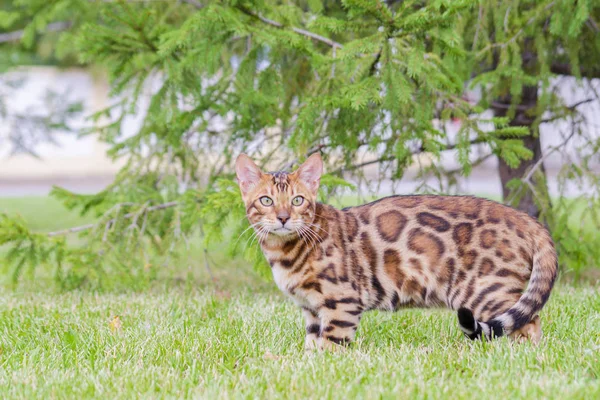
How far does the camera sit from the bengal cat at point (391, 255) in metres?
3.90

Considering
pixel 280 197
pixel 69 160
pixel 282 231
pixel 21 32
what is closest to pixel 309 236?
pixel 282 231

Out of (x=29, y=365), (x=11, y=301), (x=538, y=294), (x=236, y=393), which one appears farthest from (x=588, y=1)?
(x=11, y=301)

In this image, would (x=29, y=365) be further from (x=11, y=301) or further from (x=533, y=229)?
(x=533, y=229)

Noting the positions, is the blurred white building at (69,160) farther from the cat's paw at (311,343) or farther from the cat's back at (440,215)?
the cat's paw at (311,343)

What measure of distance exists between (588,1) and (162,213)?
13.8 ft

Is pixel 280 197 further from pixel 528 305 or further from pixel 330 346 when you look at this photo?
pixel 528 305

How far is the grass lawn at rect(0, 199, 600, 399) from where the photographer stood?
10.3 feet

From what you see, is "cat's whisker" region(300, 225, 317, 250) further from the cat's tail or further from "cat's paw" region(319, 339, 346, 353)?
the cat's tail

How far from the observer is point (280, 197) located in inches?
158

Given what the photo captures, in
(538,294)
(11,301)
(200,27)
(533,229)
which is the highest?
(200,27)

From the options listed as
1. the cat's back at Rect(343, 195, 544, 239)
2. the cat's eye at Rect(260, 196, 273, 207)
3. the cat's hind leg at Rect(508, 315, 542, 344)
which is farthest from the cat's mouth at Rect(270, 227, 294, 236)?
the cat's hind leg at Rect(508, 315, 542, 344)

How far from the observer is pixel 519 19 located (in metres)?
5.98

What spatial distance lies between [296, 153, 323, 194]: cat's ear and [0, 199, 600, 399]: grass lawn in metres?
1.00

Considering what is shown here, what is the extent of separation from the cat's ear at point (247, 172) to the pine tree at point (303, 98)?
634mm
